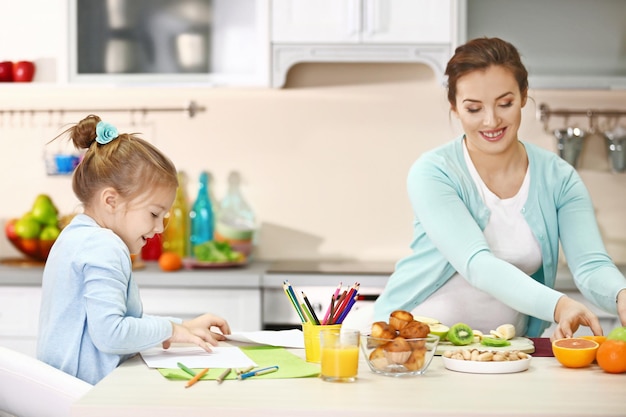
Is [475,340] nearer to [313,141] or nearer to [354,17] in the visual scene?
[354,17]

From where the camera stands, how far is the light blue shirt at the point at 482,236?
205cm

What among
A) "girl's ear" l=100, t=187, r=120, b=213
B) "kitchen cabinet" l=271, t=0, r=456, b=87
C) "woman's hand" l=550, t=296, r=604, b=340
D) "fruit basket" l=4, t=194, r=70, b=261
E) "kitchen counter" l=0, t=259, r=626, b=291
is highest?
"kitchen cabinet" l=271, t=0, r=456, b=87

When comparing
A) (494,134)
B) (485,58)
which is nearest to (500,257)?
(494,134)

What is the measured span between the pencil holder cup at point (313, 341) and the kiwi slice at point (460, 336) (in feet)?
0.93

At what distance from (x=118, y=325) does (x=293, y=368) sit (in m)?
0.33

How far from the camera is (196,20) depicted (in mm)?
3699

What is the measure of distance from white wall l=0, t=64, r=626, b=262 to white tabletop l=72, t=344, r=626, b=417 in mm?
2281

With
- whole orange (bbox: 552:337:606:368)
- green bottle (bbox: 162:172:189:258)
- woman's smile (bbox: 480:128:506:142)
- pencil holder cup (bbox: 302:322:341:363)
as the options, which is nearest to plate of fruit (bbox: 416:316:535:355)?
whole orange (bbox: 552:337:606:368)

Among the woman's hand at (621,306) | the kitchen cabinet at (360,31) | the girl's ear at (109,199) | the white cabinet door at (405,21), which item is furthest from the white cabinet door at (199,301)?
the woman's hand at (621,306)

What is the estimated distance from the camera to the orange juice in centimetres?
154

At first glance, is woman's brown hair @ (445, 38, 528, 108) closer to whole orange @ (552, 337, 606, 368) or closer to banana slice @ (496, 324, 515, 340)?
banana slice @ (496, 324, 515, 340)

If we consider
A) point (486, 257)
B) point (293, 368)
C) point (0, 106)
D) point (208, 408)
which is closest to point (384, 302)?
point (486, 257)

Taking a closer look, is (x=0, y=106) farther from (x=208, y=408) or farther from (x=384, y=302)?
(x=208, y=408)

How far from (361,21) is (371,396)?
2325mm
